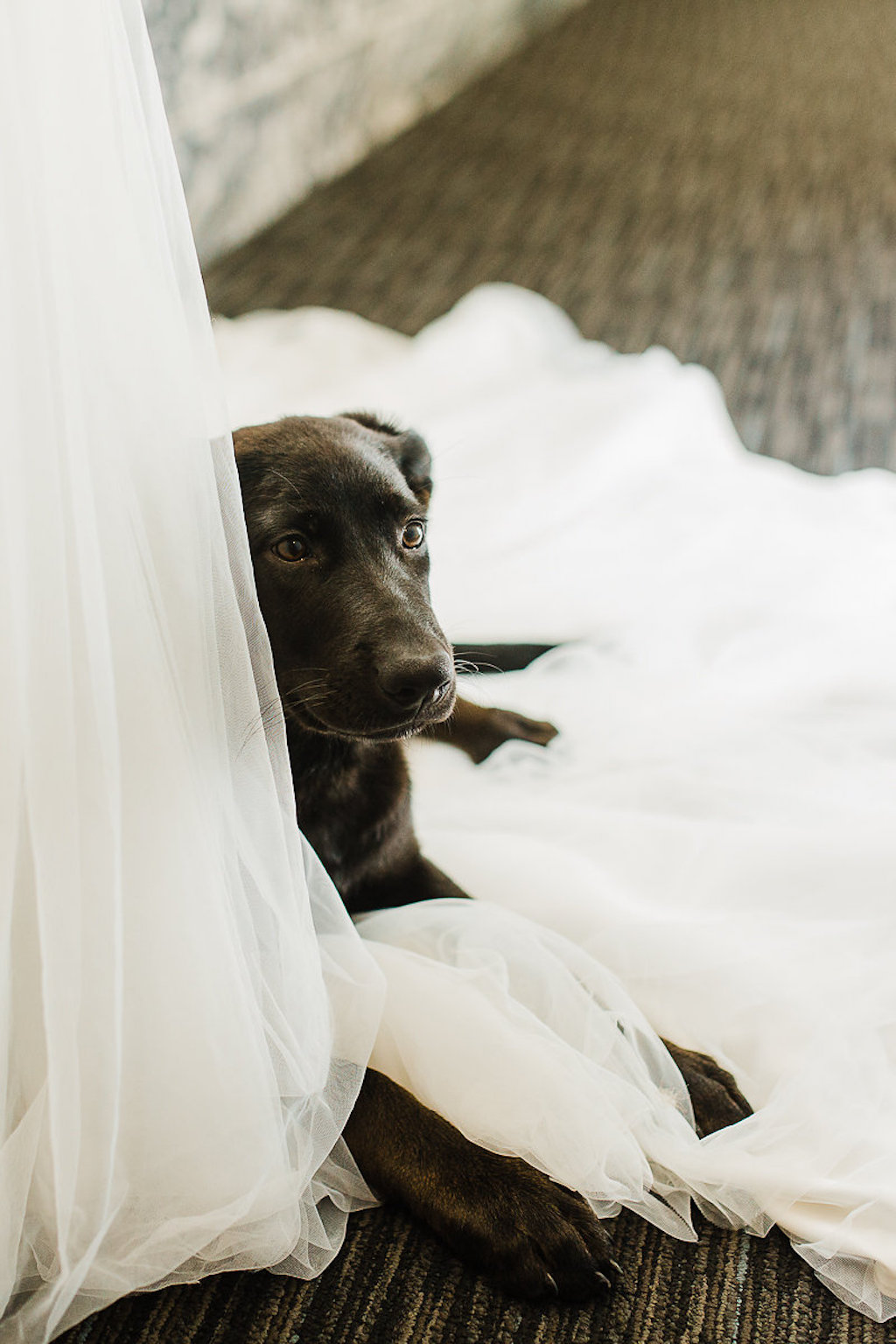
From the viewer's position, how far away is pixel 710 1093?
1.19 metres

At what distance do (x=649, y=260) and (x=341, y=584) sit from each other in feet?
11.4

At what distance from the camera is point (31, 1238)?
0.99 metres

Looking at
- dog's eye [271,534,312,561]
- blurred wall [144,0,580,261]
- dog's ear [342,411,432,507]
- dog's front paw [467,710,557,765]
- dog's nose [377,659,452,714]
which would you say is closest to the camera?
dog's nose [377,659,452,714]

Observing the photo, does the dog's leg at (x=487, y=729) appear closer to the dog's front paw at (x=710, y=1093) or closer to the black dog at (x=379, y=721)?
the black dog at (x=379, y=721)

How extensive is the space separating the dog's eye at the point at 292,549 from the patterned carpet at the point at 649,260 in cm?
69

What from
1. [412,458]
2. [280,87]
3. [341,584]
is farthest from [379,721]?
[280,87]

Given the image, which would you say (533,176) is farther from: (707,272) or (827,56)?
(827,56)

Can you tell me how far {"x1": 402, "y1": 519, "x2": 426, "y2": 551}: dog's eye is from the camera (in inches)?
→ 53.6

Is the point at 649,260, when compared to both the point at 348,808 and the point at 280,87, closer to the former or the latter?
the point at 280,87

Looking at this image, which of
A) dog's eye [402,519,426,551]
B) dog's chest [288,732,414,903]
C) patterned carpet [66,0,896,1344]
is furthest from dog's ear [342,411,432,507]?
patterned carpet [66,0,896,1344]

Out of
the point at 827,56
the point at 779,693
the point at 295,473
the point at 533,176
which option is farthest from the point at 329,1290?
the point at 827,56

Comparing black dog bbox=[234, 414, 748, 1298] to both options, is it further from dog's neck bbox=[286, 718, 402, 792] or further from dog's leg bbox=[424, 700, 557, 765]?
dog's leg bbox=[424, 700, 557, 765]

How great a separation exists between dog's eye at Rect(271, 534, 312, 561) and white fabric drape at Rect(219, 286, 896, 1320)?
433 millimetres

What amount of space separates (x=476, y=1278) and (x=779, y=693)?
1.09 metres
